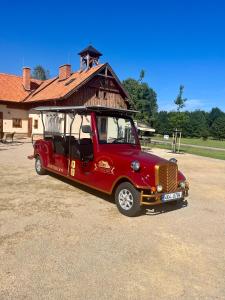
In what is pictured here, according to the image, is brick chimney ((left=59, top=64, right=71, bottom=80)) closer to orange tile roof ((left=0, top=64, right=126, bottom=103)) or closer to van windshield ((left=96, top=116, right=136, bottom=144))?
orange tile roof ((left=0, top=64, right=126, bottom=103))

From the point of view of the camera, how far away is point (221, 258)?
4348 mm

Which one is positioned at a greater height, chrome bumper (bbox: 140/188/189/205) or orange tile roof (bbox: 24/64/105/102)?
orange tile roof (bbox: 24/64/105/102)

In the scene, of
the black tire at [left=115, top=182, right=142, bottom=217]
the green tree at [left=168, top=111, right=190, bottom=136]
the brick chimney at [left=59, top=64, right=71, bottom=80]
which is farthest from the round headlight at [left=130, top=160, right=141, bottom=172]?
the brick chimney at [left=59, top=64, right=71, bottom=80]

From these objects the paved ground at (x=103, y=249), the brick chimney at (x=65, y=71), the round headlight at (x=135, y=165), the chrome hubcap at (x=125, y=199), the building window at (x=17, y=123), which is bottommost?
the paved ground at (x=103, y=249)

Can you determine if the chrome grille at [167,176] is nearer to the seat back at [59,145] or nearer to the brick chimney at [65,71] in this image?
the seat back at [59,145]

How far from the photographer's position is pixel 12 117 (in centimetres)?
2845

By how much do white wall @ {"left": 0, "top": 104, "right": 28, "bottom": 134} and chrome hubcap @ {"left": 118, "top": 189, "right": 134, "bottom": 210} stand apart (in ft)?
79.8

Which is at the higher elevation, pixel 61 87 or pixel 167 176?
pixel 61 87

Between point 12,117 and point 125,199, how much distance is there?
25.0 meters

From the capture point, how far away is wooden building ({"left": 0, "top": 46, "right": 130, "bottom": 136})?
26.2m

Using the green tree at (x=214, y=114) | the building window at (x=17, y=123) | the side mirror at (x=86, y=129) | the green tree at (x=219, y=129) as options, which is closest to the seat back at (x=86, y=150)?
the side mirror at (x=86, y=129)

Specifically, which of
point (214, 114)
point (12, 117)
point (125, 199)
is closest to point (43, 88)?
point (12, 117)

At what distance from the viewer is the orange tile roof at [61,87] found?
25.3 metres

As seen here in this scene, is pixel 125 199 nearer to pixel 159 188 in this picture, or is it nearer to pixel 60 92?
pixel 159 188
